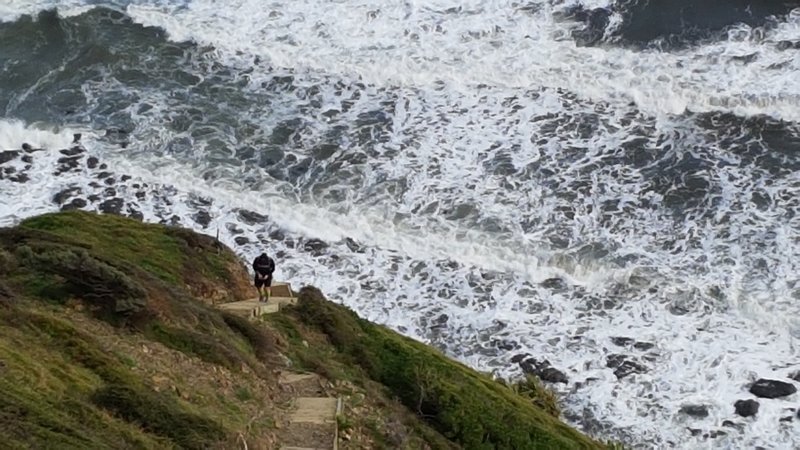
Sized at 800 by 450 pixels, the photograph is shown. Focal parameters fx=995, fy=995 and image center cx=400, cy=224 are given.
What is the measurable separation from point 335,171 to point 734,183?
11.3m

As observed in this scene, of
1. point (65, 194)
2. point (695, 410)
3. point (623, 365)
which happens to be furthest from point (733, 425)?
point (65, 194)

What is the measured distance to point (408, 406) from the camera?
1502cm

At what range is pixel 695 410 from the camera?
2103 centimetres

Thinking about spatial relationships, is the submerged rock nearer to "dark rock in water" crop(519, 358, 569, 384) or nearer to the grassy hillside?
"dark rock in water" crop(519, 358, 569, 384)

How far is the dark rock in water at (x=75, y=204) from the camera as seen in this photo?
27.2 m

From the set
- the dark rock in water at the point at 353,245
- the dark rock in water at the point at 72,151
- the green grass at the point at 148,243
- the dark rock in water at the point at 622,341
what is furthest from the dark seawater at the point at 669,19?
the green grass at the point at 148,243

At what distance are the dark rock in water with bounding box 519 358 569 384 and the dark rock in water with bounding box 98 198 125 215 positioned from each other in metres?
12.1

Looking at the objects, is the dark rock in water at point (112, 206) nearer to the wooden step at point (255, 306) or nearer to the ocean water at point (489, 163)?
the ocean water at point (489, 163)

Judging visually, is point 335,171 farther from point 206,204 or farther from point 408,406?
point 408,406

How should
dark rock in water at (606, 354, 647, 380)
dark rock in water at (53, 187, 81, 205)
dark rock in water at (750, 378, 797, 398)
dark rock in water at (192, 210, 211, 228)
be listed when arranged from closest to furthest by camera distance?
dark rock in water at (750, 378, 797, 398) < dark rock in water at (606, 354, 647, 380) < dark rock in water at (192, 210, 211, 228) < dark rock in water at (53, 187, 81, 205)

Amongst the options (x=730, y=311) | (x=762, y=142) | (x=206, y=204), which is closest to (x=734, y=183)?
(x=762, y=142)

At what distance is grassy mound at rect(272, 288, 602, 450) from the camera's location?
48.3ft

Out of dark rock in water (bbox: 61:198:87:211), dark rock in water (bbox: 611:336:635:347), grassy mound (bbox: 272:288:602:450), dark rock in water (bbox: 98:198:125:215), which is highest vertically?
grassy mound (bbox: 272:288:602:450)

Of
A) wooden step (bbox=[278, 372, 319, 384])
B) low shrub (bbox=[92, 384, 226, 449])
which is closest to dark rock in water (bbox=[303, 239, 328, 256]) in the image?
wooden step (bbox=[278, 372, 319, 384])
